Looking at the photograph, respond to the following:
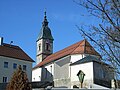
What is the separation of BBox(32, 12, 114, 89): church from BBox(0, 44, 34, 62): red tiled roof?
8438mm

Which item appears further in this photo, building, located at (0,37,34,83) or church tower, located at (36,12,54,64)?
church tower, located at (36,12,54,64)

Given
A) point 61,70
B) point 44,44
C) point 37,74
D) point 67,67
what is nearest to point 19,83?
point 67,67

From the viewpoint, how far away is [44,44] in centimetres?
7675


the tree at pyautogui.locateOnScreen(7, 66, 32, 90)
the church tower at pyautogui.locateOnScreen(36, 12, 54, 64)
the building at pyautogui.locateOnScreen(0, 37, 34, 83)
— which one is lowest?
the tree at pyautogui.locateOnScreen(7, 66, 32, 90)

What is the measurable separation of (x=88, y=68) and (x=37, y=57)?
35.1m

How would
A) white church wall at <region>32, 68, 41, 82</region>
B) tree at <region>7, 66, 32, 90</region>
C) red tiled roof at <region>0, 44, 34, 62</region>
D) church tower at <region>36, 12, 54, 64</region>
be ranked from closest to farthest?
tree at <region>7, 66, 32, 90</region>
red tiled roof at <region>0, 44, 34, 62</region>
white church wall at <region>32, 68, 41, 82</region>
church tower at <region>36, 12, 54, 64</region>

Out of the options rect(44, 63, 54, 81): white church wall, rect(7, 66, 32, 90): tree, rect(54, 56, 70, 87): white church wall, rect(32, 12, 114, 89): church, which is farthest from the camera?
rect(44, 63, 54, 81): white church wall

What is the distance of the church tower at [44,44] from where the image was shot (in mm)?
76500

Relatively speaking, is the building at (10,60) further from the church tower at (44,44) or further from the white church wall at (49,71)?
the church tower at (44,44)

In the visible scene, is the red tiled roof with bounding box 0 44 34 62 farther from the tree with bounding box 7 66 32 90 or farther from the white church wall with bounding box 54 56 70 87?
the tree with bounding box 7 66 32 90

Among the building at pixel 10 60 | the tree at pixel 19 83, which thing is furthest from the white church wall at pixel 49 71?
the tree at pixel 19 83

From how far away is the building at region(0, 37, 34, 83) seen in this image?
4662 cm

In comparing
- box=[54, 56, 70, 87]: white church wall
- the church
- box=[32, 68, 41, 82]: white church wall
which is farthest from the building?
box=[32, 68, 41, 82]: white church wall

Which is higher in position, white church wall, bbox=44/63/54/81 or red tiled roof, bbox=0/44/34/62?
red tiled roof, bbox=0/44/34/62
